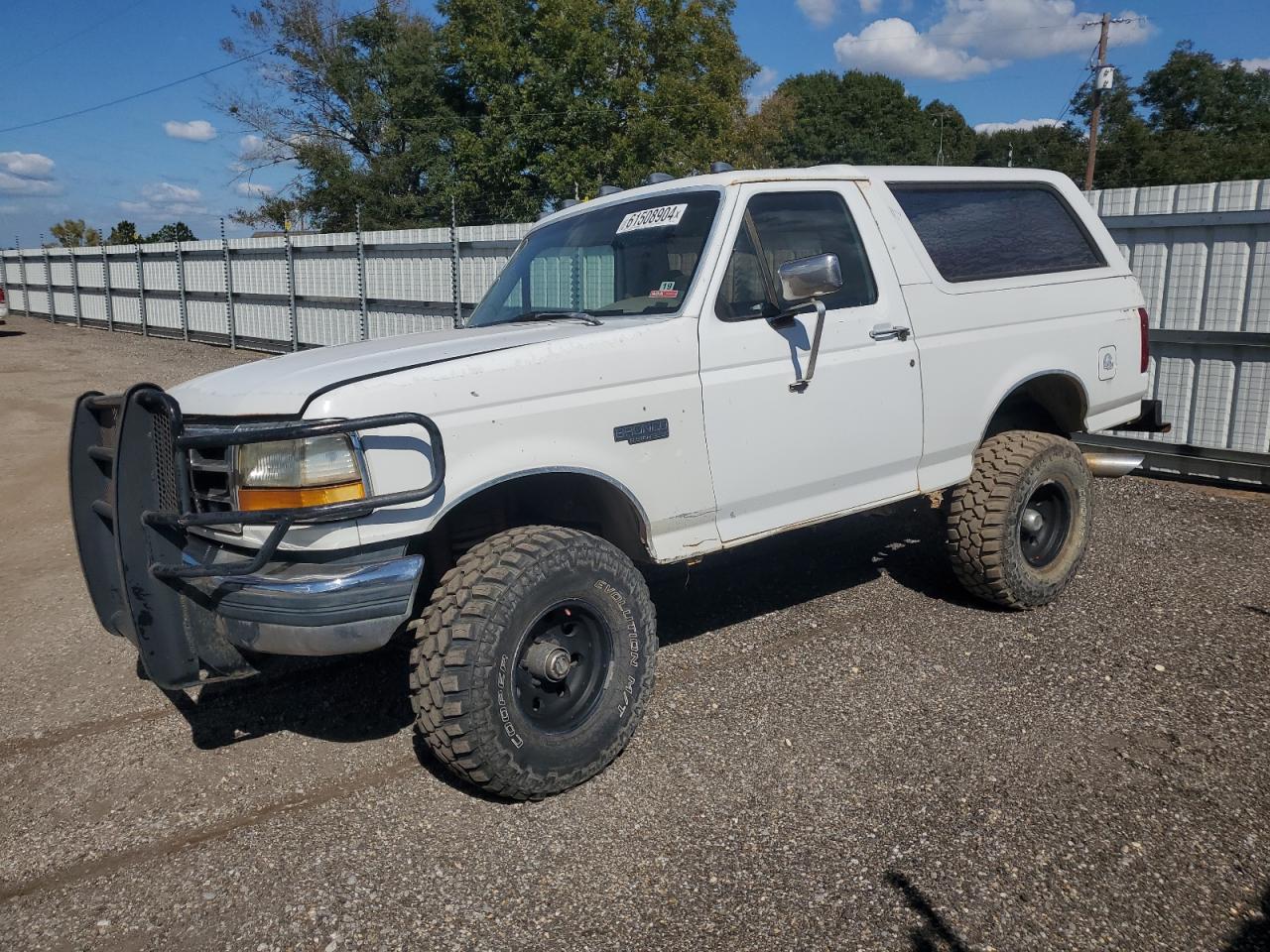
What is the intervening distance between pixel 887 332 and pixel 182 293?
2025 centimetres

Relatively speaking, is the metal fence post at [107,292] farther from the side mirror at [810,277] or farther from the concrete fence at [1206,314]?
the side mirror at [810,277]

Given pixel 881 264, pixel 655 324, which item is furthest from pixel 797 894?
pixel 881 264

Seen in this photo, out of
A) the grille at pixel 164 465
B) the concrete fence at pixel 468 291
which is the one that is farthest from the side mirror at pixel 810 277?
the concrete fence at pixel 468 291

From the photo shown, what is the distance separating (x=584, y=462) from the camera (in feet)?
11.6

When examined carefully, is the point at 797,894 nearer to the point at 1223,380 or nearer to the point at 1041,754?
the point at 1041,754

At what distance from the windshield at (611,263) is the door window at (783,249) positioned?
17cm

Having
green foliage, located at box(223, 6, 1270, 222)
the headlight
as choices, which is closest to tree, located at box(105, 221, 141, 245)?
green foliage, located at box(223, 6, 1270, 222)

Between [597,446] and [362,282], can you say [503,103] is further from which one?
[597,446]

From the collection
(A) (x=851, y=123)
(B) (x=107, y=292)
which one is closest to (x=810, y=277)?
(B) (x=107, y=292)

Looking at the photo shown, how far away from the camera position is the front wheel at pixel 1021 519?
4980mm

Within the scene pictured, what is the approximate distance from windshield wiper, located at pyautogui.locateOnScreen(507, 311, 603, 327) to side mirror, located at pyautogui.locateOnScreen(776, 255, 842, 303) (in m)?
0.74

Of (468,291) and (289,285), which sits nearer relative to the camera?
(468,291)

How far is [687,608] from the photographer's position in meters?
5.50

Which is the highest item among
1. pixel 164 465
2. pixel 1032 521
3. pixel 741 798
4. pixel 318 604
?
pixel 164 465
